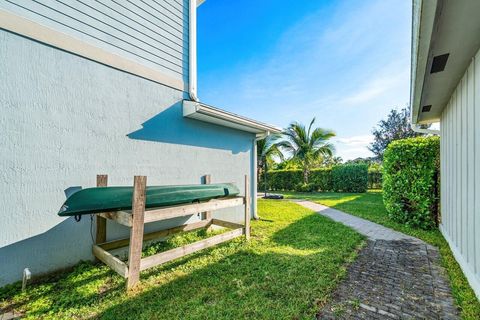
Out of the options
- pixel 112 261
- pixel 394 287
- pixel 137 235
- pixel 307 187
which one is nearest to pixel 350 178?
pixel 307 187

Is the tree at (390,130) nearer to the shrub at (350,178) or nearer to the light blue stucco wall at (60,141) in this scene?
the shrub at (350,178)

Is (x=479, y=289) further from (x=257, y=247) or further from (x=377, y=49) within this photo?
(x=377, y=49)

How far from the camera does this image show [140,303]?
2.57m

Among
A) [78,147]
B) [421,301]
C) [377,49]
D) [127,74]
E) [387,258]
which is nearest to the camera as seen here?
[421,301]

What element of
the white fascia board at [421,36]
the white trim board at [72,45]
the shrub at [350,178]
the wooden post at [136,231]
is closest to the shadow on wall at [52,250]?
the wooden post at [136,231]

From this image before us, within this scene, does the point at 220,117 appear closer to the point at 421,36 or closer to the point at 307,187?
the point at 421,36

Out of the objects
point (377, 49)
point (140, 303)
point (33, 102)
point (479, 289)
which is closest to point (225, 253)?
point (140, 303)

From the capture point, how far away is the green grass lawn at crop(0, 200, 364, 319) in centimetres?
241

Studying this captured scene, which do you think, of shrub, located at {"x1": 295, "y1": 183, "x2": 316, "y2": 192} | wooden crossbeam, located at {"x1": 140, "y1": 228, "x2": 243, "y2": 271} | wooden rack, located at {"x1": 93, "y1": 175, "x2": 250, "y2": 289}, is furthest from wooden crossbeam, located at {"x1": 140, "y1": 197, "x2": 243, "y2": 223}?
shrub, located at {"x1": 295, "y1": 183, "x2": 316, "y2": 192}

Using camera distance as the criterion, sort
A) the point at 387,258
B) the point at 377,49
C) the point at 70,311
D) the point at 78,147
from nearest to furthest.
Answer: the point at 70,311, the point at 78,147, the point at 387,258, the point at 377,49

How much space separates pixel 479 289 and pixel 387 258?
1439 millimetres

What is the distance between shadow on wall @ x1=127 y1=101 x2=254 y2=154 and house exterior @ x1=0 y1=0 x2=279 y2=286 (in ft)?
0.08

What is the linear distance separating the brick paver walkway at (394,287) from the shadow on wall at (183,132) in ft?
13.8

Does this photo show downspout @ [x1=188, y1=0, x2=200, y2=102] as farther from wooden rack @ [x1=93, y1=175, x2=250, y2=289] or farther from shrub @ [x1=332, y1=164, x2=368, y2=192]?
shrub @ [x1=332, y1=164, x2=368, y2=192]
